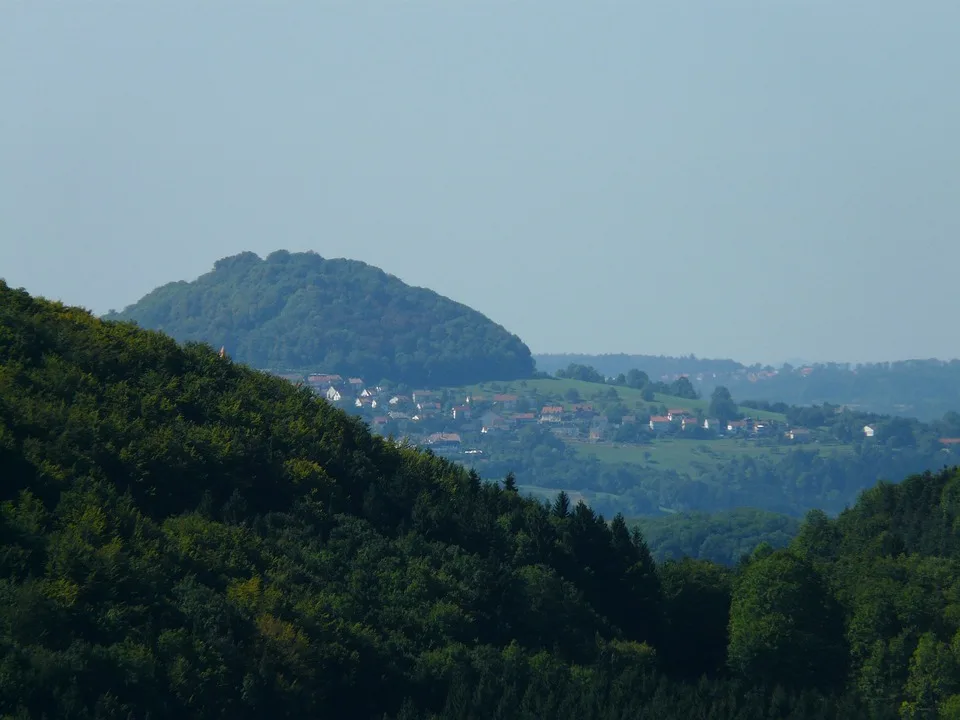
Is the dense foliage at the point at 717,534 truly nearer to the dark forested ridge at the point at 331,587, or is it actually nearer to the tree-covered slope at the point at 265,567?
the dark forested ridge at the point at 331,587

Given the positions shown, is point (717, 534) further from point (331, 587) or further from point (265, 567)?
point (265, 567)

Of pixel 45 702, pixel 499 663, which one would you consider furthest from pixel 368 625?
pixel 45 702

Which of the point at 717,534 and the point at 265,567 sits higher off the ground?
the point at 265,567

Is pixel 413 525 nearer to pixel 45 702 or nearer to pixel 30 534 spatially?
pixel 30 534

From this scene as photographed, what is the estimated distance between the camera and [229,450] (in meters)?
46.3

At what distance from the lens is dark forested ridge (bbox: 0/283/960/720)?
34.5m

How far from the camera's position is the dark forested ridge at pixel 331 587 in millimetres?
34531

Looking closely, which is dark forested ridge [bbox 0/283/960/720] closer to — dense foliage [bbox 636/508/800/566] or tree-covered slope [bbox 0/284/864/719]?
tree-covered slope [bbox 0/284/864/719]

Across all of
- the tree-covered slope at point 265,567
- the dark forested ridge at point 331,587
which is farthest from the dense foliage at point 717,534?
the tree-covered slope at point 265,567

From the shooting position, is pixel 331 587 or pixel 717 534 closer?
pixel 331 587

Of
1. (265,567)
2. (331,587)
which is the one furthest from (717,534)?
(265,567)

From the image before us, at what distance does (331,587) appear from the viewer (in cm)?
4175

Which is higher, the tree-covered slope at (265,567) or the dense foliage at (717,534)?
the tree-covered slope at (265,567)

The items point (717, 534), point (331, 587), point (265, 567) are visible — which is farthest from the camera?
point (717, 534)
